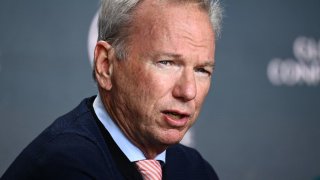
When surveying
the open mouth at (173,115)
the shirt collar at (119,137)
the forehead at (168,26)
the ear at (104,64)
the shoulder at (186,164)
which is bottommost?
the shoulder at (186,164)

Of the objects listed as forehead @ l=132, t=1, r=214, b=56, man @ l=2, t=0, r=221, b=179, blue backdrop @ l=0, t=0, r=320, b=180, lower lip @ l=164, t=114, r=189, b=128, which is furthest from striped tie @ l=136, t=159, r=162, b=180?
blue backdrop @ l=0, t=0, r=320, b=180

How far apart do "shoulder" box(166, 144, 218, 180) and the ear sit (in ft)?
0.70

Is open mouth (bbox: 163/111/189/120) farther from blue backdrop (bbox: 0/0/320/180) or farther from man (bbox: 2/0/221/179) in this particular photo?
blue backdrop (bbox: 0/0/320/180)

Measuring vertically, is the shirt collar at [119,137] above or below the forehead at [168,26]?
below

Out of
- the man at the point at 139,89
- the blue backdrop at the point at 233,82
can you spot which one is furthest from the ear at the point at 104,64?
the blue backdrop at the point at 233,82

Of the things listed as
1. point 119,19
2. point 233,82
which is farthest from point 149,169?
point 233,82

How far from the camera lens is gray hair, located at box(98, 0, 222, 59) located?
979 mm

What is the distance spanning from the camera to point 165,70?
96 centimetres

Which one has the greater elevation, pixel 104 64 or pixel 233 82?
pixel 104 64

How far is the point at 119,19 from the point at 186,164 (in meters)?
0.35

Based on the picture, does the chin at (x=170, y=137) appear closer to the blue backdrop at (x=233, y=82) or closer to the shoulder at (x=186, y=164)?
the shoulder at (x=186, y=164)

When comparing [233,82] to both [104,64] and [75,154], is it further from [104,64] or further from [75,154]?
[75,154]

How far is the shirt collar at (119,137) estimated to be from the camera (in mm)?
1017

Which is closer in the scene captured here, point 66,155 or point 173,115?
point 66,155
